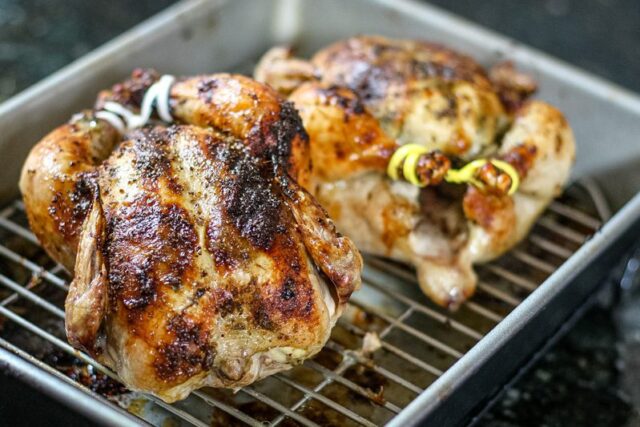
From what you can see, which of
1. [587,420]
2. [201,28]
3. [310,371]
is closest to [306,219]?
[310,371]

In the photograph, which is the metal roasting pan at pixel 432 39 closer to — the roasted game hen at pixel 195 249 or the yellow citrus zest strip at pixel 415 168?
the roasted game hen at pixel 195 249

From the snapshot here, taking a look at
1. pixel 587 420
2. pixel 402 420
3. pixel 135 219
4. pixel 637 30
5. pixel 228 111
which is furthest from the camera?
pixel 637 30

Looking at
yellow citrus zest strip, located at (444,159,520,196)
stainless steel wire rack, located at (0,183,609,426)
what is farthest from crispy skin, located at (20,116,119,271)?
yellow citrus zest strip, located at (444,159,520,196)

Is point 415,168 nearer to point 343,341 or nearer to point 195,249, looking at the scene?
point 343,341

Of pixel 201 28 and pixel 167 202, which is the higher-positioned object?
pixel 167 202

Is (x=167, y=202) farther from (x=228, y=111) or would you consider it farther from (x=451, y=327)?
(x=451, y=327)

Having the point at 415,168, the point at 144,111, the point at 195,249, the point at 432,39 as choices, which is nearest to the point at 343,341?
the point at 415,168
